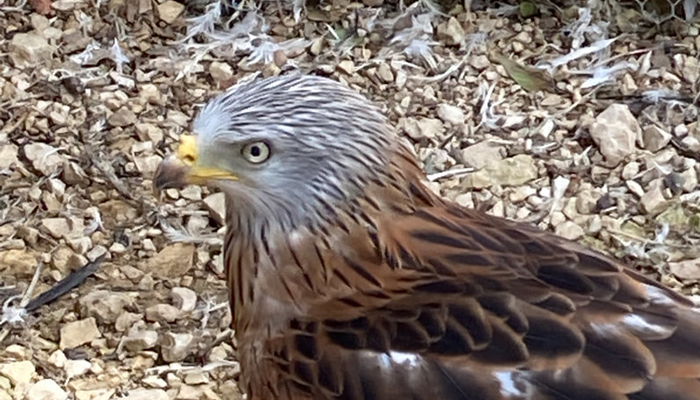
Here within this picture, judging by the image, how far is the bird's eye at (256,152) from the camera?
9.06 ft

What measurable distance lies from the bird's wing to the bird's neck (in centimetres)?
2

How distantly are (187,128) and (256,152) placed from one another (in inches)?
59.3

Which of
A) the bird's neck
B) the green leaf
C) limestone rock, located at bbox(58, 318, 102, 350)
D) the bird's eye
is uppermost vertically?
the bird's eye

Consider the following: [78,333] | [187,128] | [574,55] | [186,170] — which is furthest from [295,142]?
[574,55]

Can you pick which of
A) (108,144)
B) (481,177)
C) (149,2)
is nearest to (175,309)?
(108,144)

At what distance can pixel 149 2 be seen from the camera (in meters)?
4.70

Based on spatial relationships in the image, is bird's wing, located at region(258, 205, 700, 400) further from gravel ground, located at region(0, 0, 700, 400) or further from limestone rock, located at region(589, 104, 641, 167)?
limestone rock, located at region(589, 104, 641, 167)

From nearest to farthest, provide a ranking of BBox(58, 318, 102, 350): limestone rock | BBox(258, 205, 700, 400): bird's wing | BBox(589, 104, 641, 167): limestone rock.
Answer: BBox(258, 205, 700, 400): bird's wing
BBox(58, 318, 102, 350): limestone rock
BBox(589, 104, 641, 167): limestone rock

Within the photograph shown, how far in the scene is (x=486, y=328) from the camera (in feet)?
8.64

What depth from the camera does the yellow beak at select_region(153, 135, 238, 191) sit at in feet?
9.09

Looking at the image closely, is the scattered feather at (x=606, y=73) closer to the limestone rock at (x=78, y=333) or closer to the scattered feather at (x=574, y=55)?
the scattered feather at (x=574, y=55)

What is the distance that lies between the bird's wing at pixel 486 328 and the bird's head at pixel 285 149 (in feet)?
0.45

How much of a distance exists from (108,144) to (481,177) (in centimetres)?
115

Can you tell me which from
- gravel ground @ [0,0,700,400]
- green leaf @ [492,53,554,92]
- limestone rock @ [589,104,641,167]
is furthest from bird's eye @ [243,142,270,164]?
green leaf @ [492,53,554,92]
